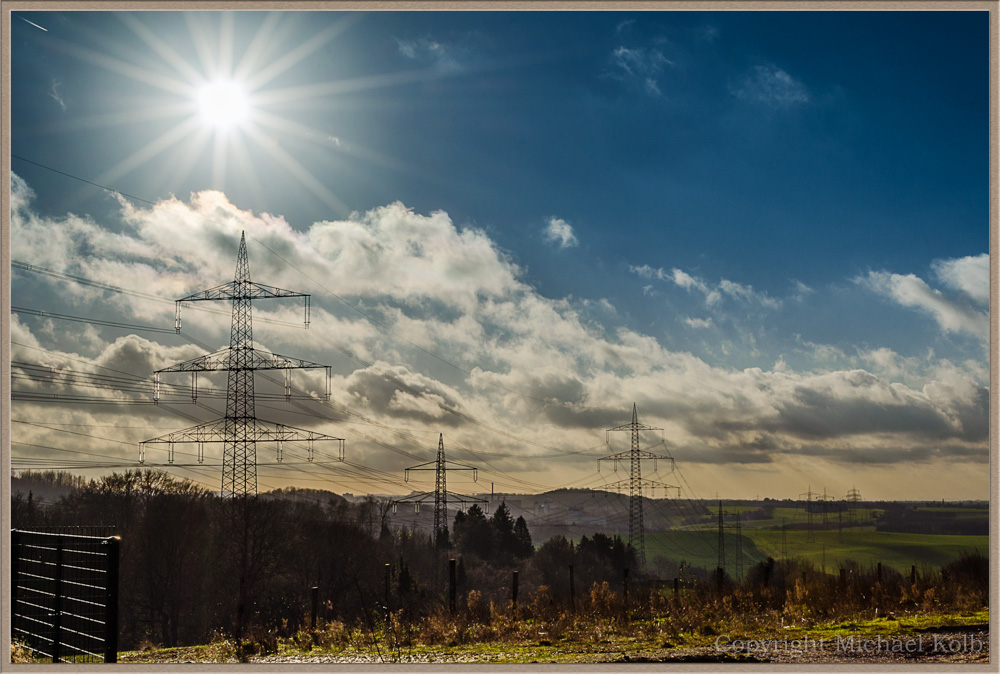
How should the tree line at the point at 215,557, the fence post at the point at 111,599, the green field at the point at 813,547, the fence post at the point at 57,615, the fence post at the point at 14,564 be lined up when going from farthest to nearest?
the green field at the point at 813,547
the tree line at the point at 215,557
the fence post at the point at 14,564
the fence post at the point at 57,615
the fence post at the point at 111,599

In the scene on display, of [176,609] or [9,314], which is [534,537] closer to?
[176,609]

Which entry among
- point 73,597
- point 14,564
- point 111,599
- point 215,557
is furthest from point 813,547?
point 111,599

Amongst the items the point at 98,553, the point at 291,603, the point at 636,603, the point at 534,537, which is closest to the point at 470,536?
the point at 534,537

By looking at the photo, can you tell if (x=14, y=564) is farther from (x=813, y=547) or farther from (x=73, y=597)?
(x=813, y=547)

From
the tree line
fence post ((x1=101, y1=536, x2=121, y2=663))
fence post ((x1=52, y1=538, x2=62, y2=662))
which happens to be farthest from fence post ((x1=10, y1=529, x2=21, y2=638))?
the tree line

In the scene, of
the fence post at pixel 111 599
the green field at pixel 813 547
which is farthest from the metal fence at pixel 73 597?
the green field at pixel 813 547

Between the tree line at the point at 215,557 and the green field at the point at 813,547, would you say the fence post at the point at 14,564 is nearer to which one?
the tree line at the point at 215,557

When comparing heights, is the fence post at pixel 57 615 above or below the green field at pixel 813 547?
above
